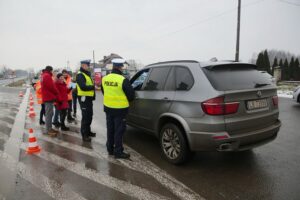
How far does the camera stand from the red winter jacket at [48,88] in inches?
237

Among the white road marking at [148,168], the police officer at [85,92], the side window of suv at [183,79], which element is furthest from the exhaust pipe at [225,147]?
the police officer at [85,92]

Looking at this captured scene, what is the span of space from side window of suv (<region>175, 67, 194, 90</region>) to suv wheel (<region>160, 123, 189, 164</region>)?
0.70 m

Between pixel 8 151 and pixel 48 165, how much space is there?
1.44m

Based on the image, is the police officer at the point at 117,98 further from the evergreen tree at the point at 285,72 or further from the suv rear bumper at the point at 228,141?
the evergreen tree at the point at 285,72

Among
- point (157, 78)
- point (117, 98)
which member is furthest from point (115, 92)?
point (157, 78)

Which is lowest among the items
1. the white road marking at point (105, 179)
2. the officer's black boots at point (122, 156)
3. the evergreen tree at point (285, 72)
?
the white road marking at point (105, 179)

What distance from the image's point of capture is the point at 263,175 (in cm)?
373

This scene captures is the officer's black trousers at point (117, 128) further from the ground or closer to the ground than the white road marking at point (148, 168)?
further from the ground

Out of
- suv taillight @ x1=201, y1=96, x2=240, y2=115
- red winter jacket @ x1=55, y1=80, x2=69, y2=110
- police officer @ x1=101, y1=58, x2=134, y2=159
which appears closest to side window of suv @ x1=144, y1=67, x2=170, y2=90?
police officer @ x1=101, y1=58, x2=134, y2=159

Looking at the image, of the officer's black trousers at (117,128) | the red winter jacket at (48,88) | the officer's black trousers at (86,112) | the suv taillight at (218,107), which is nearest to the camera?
the suv taillight at (218,107)

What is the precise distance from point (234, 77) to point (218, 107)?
2.33 feet

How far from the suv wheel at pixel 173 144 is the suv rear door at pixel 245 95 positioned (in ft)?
2.69

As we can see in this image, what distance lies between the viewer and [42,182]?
12.0 ft

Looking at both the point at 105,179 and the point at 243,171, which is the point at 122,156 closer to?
the point at 105,179
